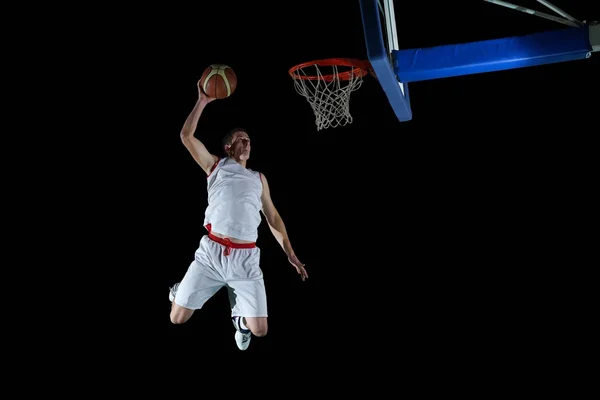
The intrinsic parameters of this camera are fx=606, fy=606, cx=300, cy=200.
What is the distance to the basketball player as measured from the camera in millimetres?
4337

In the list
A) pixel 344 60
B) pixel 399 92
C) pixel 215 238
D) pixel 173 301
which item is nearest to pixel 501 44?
pixel 399 92

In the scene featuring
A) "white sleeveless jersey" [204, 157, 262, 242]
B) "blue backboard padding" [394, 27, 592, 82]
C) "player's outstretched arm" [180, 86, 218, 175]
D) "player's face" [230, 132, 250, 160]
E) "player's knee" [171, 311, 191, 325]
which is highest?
"blue backboard padding" [394, 27, 592, 82]

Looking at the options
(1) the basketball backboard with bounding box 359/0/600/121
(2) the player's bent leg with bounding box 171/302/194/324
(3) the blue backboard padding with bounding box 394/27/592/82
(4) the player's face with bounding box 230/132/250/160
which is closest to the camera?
(1) the basketball backboard with bounding box 359/0/600/121

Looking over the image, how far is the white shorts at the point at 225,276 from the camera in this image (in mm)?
4348

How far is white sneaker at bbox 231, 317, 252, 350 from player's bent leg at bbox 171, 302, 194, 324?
341 mm

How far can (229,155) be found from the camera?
4633 mm

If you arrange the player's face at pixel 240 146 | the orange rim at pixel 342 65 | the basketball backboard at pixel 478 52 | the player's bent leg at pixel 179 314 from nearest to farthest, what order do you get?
the basketball backboard at pixel 478 52 < the orange rim at pixel 342 65 < the player's bent leg at pixel 179 314 < the player's face at pixel 240 146

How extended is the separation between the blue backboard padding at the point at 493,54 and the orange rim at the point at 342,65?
11.6 inches

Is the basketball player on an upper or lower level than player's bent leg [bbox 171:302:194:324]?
upper

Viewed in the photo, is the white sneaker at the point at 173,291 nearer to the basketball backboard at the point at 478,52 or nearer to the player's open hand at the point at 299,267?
the player's open hand at the point at 299,267

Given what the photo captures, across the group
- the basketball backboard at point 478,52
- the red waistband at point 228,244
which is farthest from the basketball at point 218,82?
the basketball backboard at point 478,52

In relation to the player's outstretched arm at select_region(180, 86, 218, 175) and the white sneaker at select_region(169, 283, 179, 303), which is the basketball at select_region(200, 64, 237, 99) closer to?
the player's outstretched arm at select_region(180, 86, 218, 175)

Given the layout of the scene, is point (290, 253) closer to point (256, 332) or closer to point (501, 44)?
point (256, 332)

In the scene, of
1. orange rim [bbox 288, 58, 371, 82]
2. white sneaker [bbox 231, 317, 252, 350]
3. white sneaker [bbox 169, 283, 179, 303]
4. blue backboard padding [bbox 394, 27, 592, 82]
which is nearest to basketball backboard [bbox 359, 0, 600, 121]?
blue backboard padding [bbox 394, 27, 592, 82]
